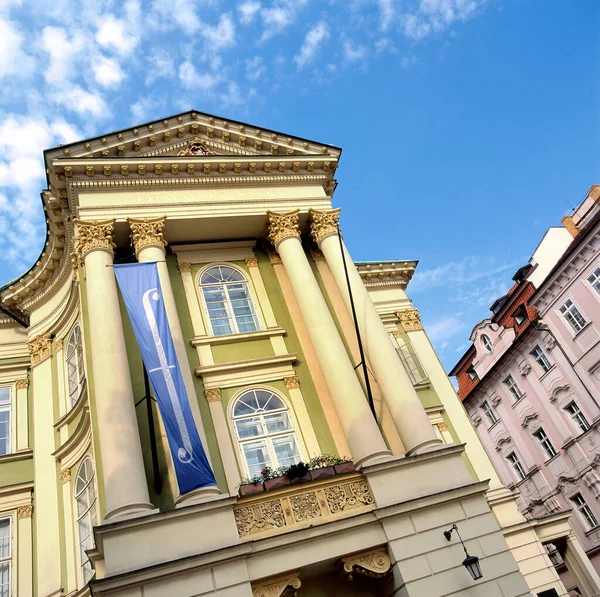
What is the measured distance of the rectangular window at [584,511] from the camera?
29930mm

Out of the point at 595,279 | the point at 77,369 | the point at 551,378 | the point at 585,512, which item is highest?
the point at 595,279

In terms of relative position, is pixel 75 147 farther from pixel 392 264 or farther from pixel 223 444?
pixel 392 264

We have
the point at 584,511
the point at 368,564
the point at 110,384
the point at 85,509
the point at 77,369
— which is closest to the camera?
the point at 368,564

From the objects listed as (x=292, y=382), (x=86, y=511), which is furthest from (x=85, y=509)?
(x=292, y=382)

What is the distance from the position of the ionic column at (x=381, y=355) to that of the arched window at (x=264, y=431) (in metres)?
2.61

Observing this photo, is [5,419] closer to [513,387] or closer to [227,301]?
[227,301]

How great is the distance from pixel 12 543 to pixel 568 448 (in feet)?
91.5

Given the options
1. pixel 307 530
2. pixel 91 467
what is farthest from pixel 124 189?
pixel 307 530

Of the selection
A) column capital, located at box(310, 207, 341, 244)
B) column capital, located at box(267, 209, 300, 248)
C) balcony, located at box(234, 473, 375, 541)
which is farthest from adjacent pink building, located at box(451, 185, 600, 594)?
balcony, located at box(234, 473, 375, 541)

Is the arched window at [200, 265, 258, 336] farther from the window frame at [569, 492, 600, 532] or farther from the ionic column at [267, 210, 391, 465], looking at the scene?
the window frame at [569, 492, 600, 532]

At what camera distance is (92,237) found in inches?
588

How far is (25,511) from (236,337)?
300 inches

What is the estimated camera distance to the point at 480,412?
40.4m

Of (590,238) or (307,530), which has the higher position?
A: (590,238)
